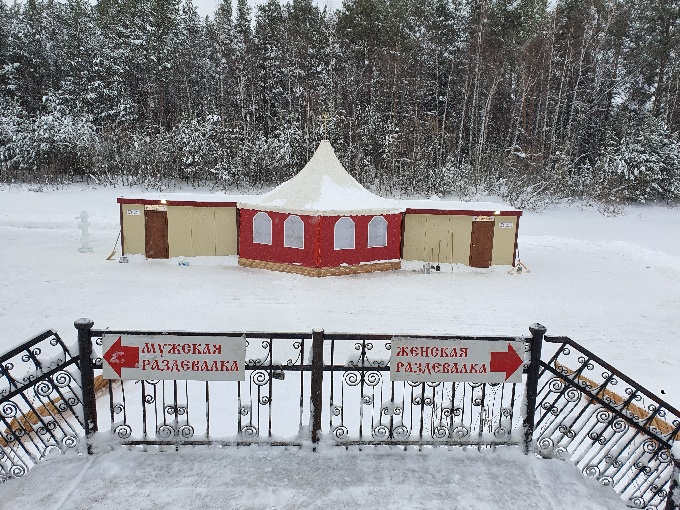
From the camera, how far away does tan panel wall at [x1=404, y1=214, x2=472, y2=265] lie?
51.4 ft

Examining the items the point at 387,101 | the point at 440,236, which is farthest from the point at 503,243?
the point at 387,101

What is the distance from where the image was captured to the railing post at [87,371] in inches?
169

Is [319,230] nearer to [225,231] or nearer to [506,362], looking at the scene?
[225,231]

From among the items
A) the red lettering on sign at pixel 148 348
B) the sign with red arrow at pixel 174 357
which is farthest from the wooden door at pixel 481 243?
the red lettering on sign at pixel 148 348

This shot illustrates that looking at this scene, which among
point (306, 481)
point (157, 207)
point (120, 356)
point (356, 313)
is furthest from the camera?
point (157, 207)

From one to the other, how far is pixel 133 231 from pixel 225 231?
307cm

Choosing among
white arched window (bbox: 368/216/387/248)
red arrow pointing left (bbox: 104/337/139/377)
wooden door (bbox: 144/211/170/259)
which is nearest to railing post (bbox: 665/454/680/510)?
red arrow pointing left (bbox: 104/337/139/377)

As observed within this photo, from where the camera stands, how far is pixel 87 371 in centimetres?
439

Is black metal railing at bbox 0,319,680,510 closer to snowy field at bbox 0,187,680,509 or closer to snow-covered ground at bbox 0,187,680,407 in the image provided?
snowy field at bbox 0,187,680,509

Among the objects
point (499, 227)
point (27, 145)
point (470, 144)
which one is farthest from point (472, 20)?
point (27, 145)

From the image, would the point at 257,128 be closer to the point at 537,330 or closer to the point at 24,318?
the point at 24,318

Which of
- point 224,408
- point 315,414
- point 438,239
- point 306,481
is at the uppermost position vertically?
point 438,239

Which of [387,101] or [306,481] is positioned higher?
[387,101]

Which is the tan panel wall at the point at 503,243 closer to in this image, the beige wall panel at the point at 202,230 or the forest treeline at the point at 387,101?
the beige wall panel at the point at 202,230
